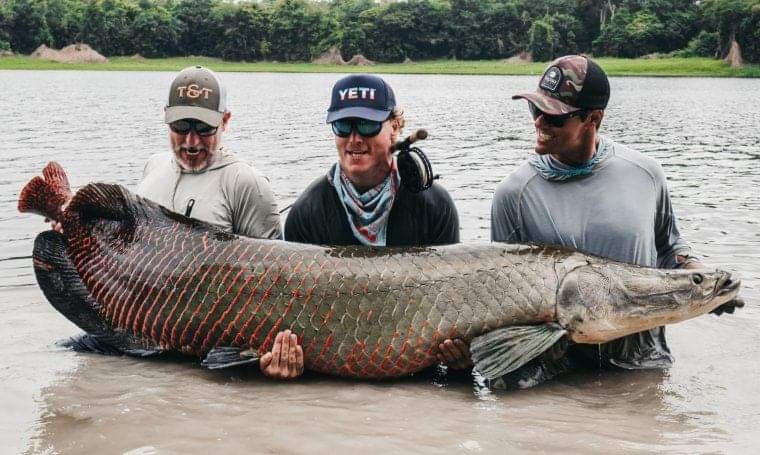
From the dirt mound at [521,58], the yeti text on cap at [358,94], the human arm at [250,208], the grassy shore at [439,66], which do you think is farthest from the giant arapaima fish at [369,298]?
the dirt mound at [521,58]

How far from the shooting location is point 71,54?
83375 mm

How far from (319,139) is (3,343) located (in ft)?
53.3

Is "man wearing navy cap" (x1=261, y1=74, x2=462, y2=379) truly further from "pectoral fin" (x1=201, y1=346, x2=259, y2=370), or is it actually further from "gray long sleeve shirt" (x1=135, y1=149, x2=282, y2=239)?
"pectoral fin" (x1=201, y1=346, x2=259, y2=370)

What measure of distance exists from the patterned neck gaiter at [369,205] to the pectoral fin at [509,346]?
42.2 inches

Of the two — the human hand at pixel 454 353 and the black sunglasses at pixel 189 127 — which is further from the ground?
the black sunglasses at pixel 189 127

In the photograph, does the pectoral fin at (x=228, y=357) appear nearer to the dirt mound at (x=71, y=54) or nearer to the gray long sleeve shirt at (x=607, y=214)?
the gray long sleeve shirt at (x=607, y=214)

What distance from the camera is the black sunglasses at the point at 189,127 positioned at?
5488 millimetres

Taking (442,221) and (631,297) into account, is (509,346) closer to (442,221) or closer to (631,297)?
(631,297)

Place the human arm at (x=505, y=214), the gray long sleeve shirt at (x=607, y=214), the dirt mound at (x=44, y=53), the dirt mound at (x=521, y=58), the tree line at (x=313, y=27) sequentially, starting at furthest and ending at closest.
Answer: the tree line at (x=313, y=27)
the dirt mound at (x=521, y=58)
the dirt mound at (x=44, y=53)
the human arm at (x=505, y=214)
the gray long sleeve shirt at (x=607, y=214)

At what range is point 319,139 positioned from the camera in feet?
71.5

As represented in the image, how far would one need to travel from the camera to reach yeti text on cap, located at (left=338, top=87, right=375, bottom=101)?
5.01m

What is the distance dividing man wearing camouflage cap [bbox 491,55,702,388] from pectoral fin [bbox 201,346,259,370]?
4.66 ft

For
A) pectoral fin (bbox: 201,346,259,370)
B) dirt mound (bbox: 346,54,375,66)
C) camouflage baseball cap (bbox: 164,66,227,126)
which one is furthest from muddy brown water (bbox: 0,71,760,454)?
dirt mound (bbox: 346,54,375,66)

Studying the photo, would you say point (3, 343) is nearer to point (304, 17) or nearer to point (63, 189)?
point (63, 189)
